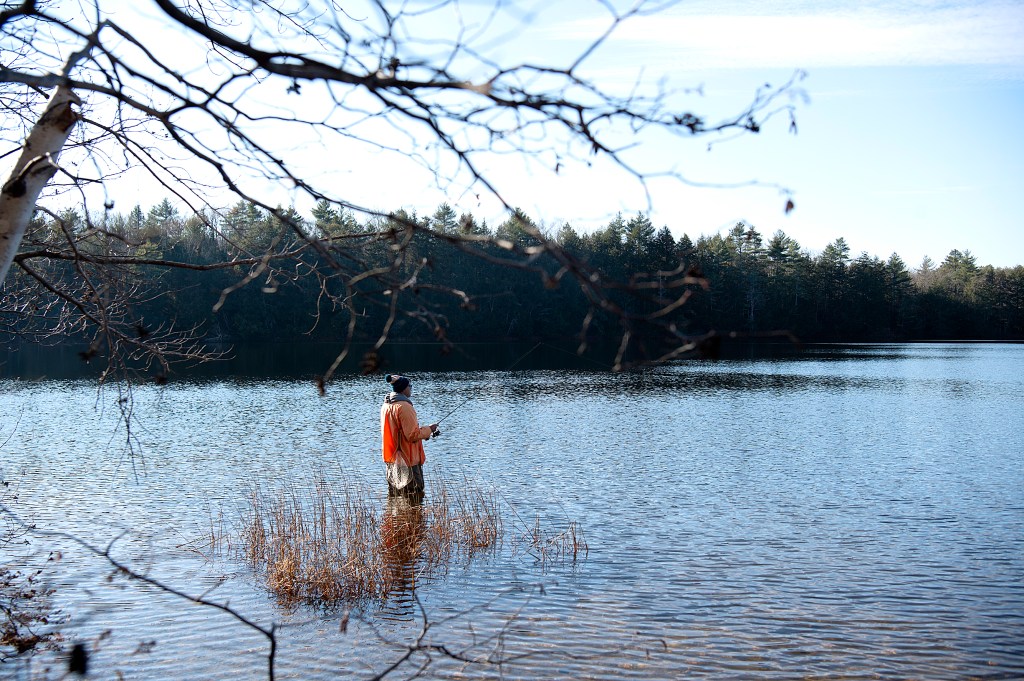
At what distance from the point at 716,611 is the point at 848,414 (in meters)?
18.2

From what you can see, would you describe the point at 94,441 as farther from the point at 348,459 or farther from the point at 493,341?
the point at 493,341

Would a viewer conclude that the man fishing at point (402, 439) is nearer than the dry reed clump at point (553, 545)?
No

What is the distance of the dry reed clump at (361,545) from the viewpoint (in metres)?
8.68

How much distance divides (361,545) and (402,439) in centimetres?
197

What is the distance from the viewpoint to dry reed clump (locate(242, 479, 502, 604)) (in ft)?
28.5

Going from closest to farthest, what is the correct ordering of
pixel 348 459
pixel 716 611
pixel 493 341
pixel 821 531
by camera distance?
pixel 716 611 < pixel 821 531 < pixel 348 459 < pixel 493 341

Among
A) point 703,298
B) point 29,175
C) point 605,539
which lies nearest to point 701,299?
point 703,298

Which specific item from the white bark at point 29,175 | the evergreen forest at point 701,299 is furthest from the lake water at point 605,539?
the evergreen forest at point 701,299

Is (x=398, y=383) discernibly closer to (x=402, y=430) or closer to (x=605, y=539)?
(x=402, y=430)

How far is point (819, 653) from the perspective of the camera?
297 inches

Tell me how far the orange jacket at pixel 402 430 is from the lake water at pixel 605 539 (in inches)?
40.5

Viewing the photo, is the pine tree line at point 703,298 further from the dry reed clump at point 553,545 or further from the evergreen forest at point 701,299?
the dry reed clump at point 553,545

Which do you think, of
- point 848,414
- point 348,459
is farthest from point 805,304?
point 348,459

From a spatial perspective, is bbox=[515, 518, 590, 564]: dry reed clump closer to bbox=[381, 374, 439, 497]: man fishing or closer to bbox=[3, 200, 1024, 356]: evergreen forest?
bbox=[381, 374, 439, 497]: man fishing
